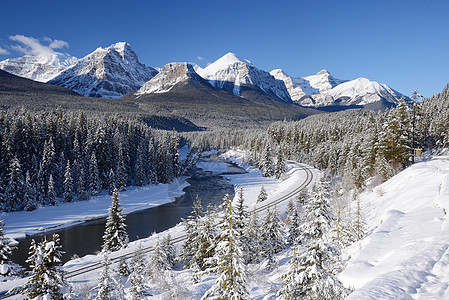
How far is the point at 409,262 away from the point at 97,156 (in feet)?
215

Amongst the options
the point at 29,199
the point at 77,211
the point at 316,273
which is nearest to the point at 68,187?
the point at 77,211

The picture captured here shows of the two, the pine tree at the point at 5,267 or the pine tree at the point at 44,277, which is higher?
the pine tree at the point at 44,277

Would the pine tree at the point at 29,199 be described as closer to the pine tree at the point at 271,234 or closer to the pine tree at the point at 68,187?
the pine tree at the point at 68,187

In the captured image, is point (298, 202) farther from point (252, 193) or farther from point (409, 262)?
point (409, 262)

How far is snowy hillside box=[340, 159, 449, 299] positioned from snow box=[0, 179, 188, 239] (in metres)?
46.3

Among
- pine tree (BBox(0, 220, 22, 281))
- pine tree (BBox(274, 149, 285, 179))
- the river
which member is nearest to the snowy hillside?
pine tree (BBox(0, 220, 22, 281))

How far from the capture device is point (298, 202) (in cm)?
4159

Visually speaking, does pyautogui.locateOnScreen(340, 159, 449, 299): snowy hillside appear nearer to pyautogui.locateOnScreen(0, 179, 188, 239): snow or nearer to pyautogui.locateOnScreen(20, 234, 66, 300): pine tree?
pyautogui.locateOnScreen(20, 234, 66, 300): pine tree

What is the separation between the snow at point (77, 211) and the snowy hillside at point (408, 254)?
152 ft

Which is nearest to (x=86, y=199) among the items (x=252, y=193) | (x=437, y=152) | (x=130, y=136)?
(x=130, y=136)

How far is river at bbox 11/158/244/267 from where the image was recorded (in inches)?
1298

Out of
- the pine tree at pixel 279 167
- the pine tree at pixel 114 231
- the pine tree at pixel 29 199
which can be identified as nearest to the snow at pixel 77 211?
the pine tree at pixel 29 199

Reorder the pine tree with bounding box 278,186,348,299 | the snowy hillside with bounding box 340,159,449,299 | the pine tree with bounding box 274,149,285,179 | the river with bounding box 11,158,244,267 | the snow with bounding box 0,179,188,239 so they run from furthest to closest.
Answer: the pine tree with bounding box 274,149,285,179
the snow with bounding box 0,179,188,239
the river with bounding box 11,158,244,267
the pine tree with bounding box 278,186,348,299
the snowy hillside with bounding box 340,159,449,299

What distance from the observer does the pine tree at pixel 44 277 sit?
36.3 ft
